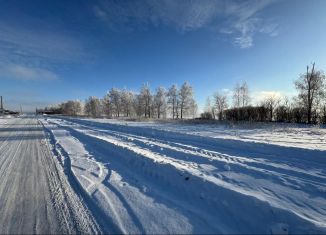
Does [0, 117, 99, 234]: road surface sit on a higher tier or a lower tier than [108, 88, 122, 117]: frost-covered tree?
lower

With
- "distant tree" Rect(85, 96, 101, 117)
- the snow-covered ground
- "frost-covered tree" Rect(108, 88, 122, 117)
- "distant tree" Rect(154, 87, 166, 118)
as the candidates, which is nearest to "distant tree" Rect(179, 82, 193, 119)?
"distant tree" Rect(154, 87, 166, 118)

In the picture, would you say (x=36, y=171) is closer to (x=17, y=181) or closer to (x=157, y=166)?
(x=17, y=181)

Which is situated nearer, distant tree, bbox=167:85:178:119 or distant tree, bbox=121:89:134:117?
distant tree, bbox=167:85:178:119

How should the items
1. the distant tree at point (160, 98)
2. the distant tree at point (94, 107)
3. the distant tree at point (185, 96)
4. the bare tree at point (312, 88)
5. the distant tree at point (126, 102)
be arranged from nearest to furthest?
the bare tree at point (312, 88), the distant tree at point (185, 96), the distant tree at point (160, 98), the distant tree at point (126, 102), the distant tree at point (94, 107)

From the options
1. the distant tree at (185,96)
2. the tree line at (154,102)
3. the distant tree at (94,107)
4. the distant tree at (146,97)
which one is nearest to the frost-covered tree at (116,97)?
the tree line at (154,102)

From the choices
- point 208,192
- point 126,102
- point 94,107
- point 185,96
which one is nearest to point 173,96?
point 185,96

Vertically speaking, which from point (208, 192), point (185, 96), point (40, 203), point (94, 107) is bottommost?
point (40, 203)

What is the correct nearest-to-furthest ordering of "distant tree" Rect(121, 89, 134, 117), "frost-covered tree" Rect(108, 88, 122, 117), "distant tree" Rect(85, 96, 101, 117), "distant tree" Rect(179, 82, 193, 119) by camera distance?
"distant tree" Rect(179, 82, 193, 119) < "distant tree" Rect(121, 89, 134, 117) < "frost-covered tree" Rect(108, 88, 122, 117) < "distant tree" Rect(85, 96, 101, 117)

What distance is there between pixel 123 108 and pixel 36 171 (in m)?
78.2

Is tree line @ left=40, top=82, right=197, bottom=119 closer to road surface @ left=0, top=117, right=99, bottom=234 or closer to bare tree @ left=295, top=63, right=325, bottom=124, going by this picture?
bare tree @ left=295, top=63, right=325, bottom=124

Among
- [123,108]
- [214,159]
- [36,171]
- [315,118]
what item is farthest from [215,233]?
[123,108]

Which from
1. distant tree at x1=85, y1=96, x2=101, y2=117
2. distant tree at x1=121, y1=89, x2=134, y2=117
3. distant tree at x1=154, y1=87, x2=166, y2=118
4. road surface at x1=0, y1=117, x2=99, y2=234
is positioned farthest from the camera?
distant tree at x1=85, y1=96, x2=101, y2=117

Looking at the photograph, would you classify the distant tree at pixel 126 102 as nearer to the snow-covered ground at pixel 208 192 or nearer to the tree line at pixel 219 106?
the tree line at pixel 219 106

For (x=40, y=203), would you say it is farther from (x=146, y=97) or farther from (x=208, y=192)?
(x=146, y=97)
